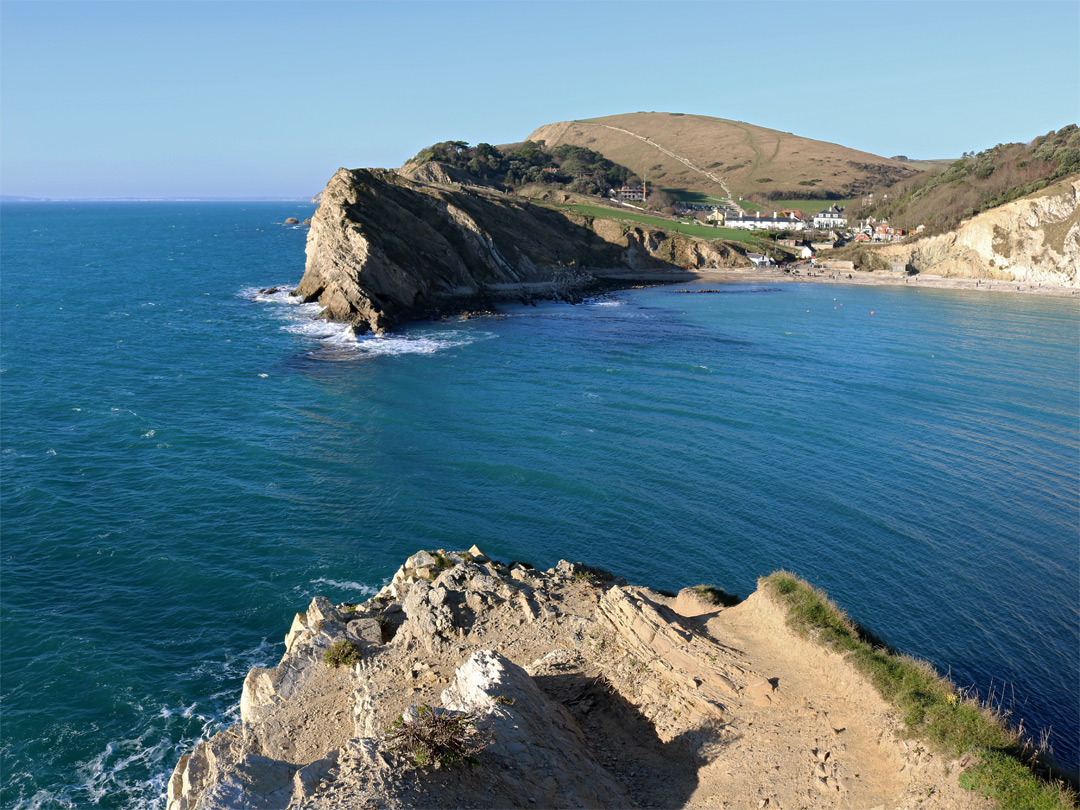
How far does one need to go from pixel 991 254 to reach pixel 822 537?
350ft

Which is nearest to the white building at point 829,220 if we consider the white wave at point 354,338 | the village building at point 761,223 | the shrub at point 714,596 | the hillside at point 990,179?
the village building at point 761,223

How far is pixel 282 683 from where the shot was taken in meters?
17.9

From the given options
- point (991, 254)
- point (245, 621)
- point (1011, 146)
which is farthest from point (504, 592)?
point (1011, 146)

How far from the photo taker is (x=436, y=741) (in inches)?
435

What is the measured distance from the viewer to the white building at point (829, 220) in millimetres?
172875

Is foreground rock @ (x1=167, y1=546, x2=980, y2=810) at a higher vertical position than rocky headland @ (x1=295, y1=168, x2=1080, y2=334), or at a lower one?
lower

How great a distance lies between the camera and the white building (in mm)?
Result: 172875

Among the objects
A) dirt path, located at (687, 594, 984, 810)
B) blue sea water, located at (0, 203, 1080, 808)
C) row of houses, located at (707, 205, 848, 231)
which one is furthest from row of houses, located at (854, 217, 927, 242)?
dirt path, located at (687, 594, 984, 810)

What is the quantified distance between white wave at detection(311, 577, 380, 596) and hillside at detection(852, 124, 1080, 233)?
12794 centimetres

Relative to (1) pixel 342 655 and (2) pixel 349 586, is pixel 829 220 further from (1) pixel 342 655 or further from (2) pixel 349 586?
(1) pixel 342 655

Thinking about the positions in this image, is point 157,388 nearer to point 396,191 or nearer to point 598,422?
point 598,422

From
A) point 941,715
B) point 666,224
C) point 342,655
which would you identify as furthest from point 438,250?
point 941,715

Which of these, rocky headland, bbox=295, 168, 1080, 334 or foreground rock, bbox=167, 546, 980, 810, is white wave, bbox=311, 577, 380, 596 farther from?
rocky headland, bbox=295, 168, 1080, 334

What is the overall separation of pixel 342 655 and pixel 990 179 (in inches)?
5846
